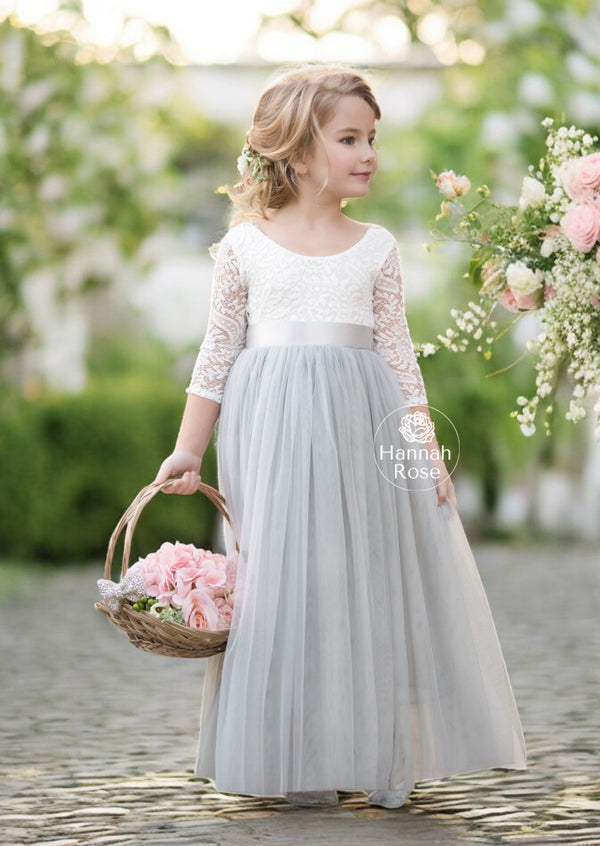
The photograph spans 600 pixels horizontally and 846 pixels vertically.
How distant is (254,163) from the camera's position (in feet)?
12.2

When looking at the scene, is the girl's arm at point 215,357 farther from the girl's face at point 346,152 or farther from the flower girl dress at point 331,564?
the girl's face at point 346,152

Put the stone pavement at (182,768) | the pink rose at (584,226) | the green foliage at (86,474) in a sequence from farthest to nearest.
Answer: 1. the green foliage at (86,474)
2. the stone pavement at (182,768)
3. the pink rose at (584,226)

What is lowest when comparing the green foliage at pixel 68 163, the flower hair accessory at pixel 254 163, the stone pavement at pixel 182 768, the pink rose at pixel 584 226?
the stone pavement at pixel 182 768

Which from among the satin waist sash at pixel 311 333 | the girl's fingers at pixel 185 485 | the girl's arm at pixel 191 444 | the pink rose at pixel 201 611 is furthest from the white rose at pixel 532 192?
the pink rose at pixel 201 611

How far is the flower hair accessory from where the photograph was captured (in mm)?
3699

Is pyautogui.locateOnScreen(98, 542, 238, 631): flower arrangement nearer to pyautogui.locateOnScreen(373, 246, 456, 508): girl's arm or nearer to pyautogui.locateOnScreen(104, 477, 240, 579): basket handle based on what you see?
pyautogui.locateOnScreen(104, 477, 240, 579): basket handle

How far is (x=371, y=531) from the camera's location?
352cm

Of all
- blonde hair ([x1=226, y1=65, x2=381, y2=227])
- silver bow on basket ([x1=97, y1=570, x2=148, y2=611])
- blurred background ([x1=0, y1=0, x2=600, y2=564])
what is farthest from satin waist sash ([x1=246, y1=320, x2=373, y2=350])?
blurred background ([x1=0, y1=0, x2=600, y2=564])

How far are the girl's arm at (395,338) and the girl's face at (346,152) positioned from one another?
21 centimetres

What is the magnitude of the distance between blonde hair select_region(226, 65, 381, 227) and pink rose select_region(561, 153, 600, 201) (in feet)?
1.94

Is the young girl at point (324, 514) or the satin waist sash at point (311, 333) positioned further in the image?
the satin waist sash at point (311, 333)

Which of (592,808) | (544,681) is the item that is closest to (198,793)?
(592,808)

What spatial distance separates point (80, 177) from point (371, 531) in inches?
314

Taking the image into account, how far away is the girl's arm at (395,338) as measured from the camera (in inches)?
144
